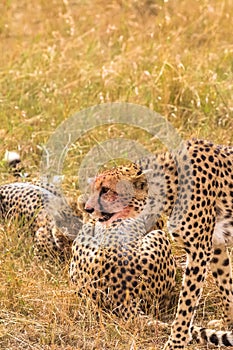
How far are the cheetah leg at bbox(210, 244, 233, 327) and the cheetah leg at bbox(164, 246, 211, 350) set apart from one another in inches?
12.0

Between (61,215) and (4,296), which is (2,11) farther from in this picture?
(4,296)

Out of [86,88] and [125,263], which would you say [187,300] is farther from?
[86,88]

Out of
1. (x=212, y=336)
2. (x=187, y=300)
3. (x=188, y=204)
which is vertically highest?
(x=188, y=204)

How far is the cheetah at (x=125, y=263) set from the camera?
3.87m

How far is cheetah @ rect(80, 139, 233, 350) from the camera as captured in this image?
370 cm

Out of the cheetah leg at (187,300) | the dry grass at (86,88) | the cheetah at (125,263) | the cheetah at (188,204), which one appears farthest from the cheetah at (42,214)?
the cheetah leg at (187,300)

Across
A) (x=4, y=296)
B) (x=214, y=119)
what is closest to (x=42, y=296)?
(x=4, y=296)

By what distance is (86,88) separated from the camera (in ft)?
19.9

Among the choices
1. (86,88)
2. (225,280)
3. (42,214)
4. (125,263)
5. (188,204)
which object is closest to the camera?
(188,204)

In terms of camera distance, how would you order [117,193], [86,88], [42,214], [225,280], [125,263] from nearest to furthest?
[117,193] → [125,263] → [225,280] → [42,214] → [86,88]

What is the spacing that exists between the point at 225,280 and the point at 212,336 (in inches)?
14.1

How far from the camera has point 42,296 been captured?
404 centimetres

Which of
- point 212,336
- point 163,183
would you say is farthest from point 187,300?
point 163,183

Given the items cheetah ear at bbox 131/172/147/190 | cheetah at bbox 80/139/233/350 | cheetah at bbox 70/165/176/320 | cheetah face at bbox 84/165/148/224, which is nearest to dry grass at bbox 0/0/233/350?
cheetah at bbox 70/165/176/320
